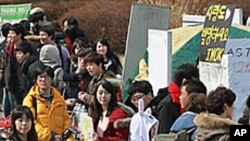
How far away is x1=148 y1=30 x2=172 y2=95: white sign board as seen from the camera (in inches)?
480

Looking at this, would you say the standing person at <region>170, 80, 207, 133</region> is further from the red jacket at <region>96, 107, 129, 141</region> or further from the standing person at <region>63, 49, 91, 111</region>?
the standing person at <region>63, 49, 91, 111</region>

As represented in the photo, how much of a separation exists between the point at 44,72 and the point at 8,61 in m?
2.91

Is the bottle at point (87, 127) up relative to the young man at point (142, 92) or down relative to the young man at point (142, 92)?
down

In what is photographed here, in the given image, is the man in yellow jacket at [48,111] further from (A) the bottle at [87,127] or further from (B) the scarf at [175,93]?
(B) the scarf at [175,93]

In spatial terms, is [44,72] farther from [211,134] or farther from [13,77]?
[211,134]

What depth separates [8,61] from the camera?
1330cm

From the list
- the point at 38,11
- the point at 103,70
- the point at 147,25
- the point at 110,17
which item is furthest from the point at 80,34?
the point at 110,17

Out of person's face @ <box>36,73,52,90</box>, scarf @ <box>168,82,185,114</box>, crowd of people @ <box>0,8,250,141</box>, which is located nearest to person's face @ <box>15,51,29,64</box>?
crowd of people @ <box>0,8,250,141</box>

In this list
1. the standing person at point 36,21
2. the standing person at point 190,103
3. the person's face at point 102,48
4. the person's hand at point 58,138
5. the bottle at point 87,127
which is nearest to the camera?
the standing person at point 190,103

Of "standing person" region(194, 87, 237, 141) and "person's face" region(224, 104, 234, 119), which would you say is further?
"person's face" region(224, 104, 234, 119)

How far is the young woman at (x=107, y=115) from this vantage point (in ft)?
30.5

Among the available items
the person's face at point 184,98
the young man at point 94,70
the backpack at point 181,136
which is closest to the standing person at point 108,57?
the young man at point 94,70

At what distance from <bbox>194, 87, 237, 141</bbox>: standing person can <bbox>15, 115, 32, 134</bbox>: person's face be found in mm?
2451

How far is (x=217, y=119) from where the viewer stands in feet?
23.7
